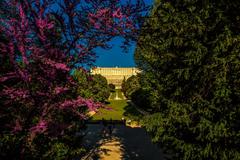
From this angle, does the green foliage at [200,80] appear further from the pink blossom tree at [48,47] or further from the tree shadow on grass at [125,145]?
the tree shadow on grass at [125,145]

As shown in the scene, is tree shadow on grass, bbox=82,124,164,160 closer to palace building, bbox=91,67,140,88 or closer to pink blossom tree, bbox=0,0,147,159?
pink blossom tree, bbox=0,0,147,159

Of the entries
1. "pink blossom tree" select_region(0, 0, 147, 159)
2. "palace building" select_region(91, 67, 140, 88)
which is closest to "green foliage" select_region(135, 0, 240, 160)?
"pink blossom tree" select_region(0, 0, 147, 159)

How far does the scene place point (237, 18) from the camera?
1239 cm

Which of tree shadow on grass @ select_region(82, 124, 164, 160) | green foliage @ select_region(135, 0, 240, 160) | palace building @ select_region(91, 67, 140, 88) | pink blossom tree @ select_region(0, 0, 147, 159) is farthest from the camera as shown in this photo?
palace building @ select_region(91, 67, 140, 88)

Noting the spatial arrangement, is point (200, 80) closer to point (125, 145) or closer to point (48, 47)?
point (48, 47)

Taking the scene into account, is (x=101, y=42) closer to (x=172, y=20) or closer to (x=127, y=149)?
(x=172, y=20)

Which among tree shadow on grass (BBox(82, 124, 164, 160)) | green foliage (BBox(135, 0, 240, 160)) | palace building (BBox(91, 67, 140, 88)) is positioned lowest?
tree shadow on grass (BBox(82, 124, 164, 160))

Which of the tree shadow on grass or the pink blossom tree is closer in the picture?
the pink blossom tree

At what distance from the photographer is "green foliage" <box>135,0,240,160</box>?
39.3 feet

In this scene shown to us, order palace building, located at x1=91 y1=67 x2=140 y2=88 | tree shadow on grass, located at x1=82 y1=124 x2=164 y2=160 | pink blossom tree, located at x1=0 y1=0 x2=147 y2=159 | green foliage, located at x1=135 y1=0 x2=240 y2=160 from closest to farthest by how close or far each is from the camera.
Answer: pink blossom tree, located at x1=0 y1=0 x2=147 y2=159, green foliage, located at x1=135 y1=0 x2=240 y2=160, tree shadow on grass, located at x1=82 y1=124 x2=164 y2=160, palace building, located at x1=91 y1=67 x2=140 y2=88

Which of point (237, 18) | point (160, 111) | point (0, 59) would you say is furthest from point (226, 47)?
point (0, 59)

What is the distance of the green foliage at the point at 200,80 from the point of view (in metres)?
12.0

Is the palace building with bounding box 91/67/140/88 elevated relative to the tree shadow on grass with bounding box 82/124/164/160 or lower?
elevated

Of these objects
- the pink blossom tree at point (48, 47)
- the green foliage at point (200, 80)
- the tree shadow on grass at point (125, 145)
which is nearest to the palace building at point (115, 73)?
the tree shadow on grass at point (125, 145)
